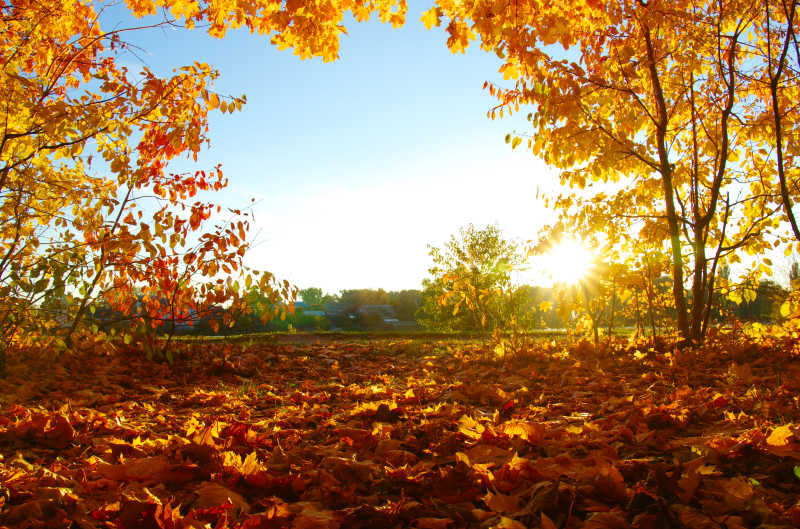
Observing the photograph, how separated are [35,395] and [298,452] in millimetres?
3024

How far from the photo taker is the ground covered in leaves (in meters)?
1.38

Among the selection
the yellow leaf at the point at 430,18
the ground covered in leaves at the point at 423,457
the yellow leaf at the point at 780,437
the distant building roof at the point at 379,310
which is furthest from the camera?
the distant building roof at the point at 379,310

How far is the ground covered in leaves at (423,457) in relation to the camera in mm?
1375

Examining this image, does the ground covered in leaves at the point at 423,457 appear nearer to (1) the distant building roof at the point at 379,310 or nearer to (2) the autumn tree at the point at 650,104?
(2) the autumn tree at the point at 650,104

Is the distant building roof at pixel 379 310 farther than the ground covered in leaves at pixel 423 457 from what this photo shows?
Yes

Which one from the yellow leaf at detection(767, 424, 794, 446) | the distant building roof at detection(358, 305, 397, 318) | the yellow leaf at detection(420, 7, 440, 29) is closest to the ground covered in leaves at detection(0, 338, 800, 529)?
the yellow leaf at detection(767, 424, 794, 446)

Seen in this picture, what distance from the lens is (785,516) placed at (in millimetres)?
1257

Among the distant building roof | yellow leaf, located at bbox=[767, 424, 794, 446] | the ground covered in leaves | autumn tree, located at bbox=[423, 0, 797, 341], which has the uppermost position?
autumn tree, located at bbox=[423, 0, 797, 341]

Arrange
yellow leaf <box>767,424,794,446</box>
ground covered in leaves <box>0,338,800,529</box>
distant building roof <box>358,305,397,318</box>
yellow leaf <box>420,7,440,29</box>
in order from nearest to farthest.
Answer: ground covered in leaves <box>0,338,800,529</box>, yellow leaf <box>767,424,794,446</box>, yellow leaf <box>420,7,440,29</box>, distant building roof <box>358,305,397,318</box>

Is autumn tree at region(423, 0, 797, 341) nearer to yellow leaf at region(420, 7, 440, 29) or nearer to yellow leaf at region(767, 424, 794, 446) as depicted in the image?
yellow leaf at region(420, 7, 440, 29)

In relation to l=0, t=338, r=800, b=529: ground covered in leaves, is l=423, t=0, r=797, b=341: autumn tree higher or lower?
higher

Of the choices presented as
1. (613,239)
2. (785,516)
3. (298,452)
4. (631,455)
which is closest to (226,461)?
(298,452)

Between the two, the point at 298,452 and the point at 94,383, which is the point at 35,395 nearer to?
the point at 94,383

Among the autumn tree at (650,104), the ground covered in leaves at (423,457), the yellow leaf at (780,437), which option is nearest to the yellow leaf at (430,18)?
the autumn tree at (650,104)
